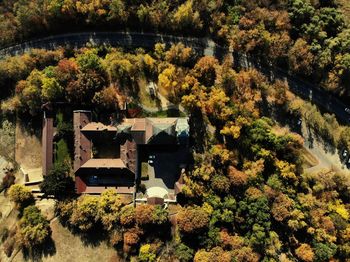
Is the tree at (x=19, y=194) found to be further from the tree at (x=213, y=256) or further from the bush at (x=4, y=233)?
the tree at (x=213, y=256)

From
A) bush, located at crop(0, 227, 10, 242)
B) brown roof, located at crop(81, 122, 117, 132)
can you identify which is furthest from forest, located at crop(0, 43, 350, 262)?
brown roof, located at crop(81, 122, 117, 132)

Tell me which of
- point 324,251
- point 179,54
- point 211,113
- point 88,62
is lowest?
point 324,251

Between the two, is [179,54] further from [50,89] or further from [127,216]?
[127,216]

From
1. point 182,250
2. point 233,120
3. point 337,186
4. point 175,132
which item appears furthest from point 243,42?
point 182,250

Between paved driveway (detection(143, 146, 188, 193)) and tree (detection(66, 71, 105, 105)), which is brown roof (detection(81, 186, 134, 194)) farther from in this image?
tree (detection(66, 71, 105, 105))

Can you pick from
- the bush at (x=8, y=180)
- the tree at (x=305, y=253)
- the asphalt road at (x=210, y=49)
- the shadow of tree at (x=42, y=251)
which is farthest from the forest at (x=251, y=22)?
the shadow of tree at (x=42, y=251)

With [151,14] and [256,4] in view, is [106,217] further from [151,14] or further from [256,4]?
[256,4]

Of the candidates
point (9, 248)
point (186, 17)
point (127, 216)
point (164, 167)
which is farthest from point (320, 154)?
point (9, 248)
